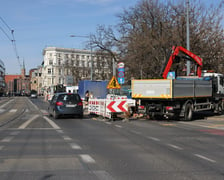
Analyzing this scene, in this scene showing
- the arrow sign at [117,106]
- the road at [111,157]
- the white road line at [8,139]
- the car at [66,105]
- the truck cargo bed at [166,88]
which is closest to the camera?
the road at [111,157]

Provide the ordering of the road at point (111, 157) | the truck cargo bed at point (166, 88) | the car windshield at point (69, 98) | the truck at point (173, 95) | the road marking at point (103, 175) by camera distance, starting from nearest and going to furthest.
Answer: the road marking at point (103, 175)
the road at point (111, 157)
the truck cargo bed at point (166, 88)
the truck at point (173, 95)
the car windshield at point (69, 98)

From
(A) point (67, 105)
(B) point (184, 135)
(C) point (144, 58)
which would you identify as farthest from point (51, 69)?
(B) point (184, 135)

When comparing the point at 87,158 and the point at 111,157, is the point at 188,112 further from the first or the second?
the point at 87,158

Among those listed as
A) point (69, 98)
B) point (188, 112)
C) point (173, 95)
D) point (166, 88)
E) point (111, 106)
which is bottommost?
point (188, 112)

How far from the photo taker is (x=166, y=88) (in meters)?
17.4

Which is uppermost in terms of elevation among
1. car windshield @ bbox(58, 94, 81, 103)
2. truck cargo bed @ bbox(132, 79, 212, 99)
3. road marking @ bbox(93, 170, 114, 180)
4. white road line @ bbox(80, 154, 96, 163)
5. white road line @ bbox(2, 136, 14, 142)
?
truck cargo bed @ bbox(132, 79, 212, 99)

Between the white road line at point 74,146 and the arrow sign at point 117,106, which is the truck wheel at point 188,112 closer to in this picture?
the arrow sign at point 117,106

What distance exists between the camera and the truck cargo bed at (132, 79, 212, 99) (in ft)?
56.9

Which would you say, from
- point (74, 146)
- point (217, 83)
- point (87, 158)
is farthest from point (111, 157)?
point (217, 83)

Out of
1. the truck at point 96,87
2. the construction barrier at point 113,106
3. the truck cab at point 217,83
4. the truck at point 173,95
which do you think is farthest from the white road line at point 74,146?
the truck at point 96,87

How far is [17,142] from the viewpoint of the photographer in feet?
34.2

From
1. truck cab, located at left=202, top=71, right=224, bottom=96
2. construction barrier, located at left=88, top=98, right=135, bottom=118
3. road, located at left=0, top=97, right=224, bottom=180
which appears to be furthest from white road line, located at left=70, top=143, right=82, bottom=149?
truck cab, located at left=202, top=71, right=224, bottom=96

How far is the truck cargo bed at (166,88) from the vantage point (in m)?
17.3

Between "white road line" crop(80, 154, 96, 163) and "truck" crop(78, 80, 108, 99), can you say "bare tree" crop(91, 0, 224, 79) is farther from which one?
"white road line" crop(80, 154, 96, 163)
